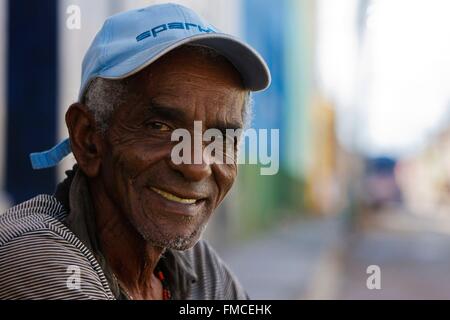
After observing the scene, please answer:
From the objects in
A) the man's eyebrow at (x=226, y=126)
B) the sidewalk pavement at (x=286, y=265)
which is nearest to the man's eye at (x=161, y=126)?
the man's eyebrow at (x=226, y=126)

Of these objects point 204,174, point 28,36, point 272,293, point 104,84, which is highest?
point 28,36

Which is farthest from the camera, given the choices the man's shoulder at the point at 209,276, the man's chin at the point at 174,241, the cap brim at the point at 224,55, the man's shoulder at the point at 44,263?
the man's shoulder at the point at 209,276

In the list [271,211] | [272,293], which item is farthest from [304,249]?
[272,293]

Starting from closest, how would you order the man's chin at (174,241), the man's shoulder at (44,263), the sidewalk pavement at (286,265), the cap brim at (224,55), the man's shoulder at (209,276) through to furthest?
the man's shoulder at (44,263) < the cap brim at (224,55) < the man's chin at (174,241) < the man's shoulder at (209,276) < the sidewalk pavement at (286,265)

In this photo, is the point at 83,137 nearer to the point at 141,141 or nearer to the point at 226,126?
the point at 141,141

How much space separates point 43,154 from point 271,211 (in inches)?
667

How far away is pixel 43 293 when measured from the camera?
1420mm

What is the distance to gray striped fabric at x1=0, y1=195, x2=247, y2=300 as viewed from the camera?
4.68 ft

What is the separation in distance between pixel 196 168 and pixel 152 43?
0.30 meters

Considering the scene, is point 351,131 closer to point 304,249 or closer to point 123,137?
point 304,249

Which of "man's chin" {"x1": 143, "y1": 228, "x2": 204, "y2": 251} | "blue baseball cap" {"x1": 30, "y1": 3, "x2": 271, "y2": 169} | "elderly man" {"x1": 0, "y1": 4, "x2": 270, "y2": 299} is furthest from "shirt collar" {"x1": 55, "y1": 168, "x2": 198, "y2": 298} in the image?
"blue baseball cap" {"x1": 30, "y1": 3, "x2": 271, "y2": 169}

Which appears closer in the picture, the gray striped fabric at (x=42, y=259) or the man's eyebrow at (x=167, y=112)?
the gray striped fabric at (x=42, y=259)

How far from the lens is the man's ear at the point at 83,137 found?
1.76m

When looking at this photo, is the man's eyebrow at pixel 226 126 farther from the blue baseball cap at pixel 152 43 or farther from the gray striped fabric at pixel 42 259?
the gray striped fabric at pixel 42 259
